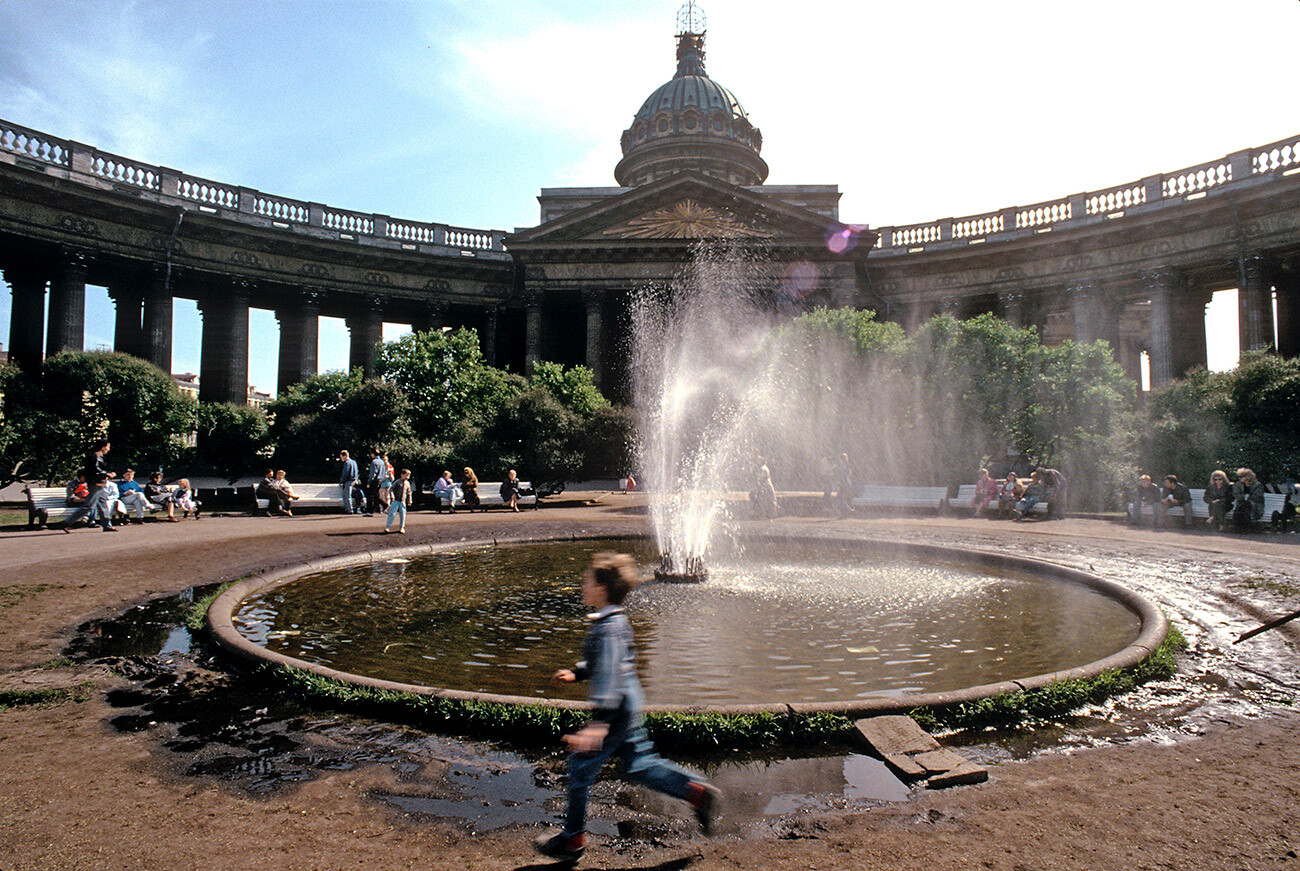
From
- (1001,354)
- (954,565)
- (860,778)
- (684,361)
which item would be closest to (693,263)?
(684,361)

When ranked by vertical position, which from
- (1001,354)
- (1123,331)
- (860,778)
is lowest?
(860,778)

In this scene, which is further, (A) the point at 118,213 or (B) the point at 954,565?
(A) the point at 118,213

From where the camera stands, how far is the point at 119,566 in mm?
10125

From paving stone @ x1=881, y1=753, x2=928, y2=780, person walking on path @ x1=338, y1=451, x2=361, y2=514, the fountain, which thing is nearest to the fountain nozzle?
the fountain

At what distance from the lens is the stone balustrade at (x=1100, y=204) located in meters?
Answer: 27.6

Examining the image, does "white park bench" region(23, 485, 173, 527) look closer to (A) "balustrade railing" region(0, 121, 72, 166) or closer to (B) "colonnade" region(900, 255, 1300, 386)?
(A) "balustrade railing" region(0, 121, 72, 166)

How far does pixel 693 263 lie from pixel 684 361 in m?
7.55

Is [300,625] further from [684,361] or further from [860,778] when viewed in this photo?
[684,361]

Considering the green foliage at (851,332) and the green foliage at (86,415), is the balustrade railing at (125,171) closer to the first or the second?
the green foliage at (86,415)

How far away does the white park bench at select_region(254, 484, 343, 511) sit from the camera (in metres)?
20.2

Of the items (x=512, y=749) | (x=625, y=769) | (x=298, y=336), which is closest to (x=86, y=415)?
(x=298, y=336)

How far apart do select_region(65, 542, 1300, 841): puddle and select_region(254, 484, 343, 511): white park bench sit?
47.7 ft

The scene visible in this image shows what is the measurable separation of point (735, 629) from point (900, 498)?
1536 cm

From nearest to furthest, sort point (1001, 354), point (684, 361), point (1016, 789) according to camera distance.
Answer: point (1016, 789)
point (1001, 354)
point (684, 361)
